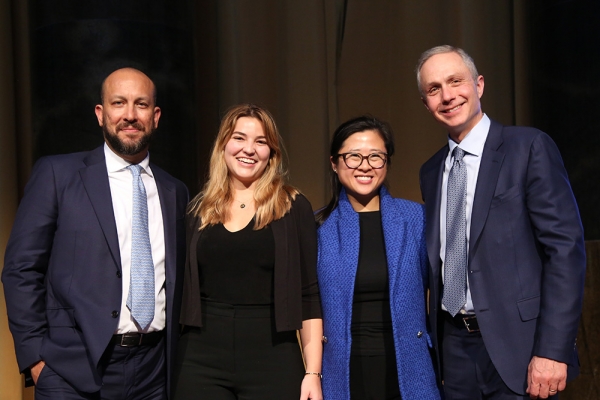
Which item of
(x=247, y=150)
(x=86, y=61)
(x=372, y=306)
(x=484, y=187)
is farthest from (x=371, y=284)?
(x=86, y=61)

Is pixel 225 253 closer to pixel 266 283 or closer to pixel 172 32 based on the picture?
pixel 266 283

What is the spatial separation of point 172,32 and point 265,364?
2.73m

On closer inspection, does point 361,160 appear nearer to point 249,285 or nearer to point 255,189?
point 255,189

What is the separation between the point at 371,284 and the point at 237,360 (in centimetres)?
55

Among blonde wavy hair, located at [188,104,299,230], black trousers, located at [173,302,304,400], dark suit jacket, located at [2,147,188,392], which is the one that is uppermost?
blonde wavy hair, located at [188,104,299,230]

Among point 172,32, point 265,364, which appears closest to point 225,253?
point 265,364

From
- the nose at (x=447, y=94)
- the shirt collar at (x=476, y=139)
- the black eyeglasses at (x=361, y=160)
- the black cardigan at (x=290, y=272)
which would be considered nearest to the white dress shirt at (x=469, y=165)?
the shirt collar at (x=476, y=139)

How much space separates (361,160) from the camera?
2.76 metres

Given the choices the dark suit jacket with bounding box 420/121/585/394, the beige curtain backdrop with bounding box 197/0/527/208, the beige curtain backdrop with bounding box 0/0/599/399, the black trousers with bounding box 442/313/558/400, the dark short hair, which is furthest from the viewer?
the beige curtain backdrop with bounding box 197/0/527/208

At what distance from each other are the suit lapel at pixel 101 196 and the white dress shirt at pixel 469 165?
1.15 metres

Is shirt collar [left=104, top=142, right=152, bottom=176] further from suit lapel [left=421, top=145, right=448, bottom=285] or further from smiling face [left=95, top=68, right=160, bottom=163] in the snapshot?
suit lapel [left=421, top=145, right=448, bottom=285]

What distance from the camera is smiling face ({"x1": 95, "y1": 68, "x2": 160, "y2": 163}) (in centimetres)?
269

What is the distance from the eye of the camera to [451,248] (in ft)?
8.09

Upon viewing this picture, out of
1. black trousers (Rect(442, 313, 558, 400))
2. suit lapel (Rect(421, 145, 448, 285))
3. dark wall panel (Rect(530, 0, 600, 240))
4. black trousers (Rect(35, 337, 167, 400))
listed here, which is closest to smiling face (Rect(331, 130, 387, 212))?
suit lapel (Rect(421, 145, 448, 285))
